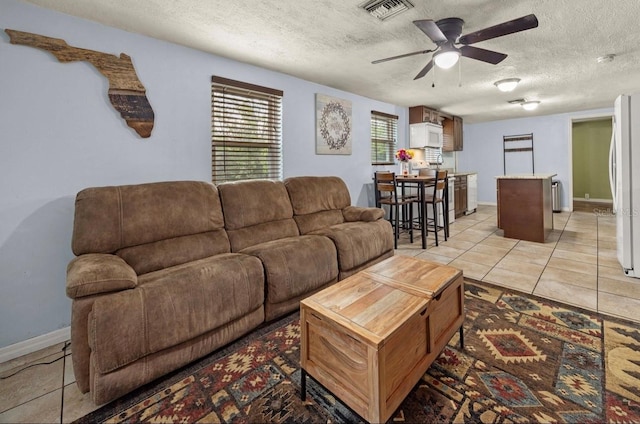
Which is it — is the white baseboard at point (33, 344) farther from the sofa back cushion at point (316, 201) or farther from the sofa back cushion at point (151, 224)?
the sofa back cushion at point (316, 201)

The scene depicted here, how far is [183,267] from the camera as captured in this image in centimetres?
186

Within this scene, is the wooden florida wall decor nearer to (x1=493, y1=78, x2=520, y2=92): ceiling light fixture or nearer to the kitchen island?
(x1=493, y1=78, x2=520, y2=92): ceiling light fixture

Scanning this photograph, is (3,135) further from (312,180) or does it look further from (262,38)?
(312,180)

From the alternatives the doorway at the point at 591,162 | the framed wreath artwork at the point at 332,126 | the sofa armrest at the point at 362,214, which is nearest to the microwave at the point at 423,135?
the framed wreath artwork at the point at 332,126

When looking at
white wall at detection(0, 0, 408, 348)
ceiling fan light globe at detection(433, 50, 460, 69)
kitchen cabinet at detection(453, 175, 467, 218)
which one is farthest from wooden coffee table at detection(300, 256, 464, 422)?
kitchen cabinet at detection(453, 175, 467, 218)

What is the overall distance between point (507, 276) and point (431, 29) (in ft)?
7.93

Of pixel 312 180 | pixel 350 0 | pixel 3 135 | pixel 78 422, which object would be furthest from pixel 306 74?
pixel 78 422

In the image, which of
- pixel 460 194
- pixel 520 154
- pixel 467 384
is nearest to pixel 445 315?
pixel 467 384

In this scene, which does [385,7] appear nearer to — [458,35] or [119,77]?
[458,35]

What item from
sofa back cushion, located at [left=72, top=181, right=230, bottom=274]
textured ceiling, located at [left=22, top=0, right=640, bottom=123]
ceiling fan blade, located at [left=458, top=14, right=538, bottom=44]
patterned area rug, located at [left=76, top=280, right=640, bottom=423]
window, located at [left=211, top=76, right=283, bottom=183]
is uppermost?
textured ceiling, located at [left=22, top=0, right=640, bottom=123]

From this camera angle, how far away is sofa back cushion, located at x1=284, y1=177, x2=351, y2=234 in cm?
309

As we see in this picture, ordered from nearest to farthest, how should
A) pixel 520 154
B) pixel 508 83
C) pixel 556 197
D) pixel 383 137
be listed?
pixel 508 83 → pixel 383 137 → pixel 556 197 → pixel 520 154

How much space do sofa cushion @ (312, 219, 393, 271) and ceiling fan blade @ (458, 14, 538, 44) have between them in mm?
1817

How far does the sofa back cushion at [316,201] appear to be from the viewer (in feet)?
10.1
